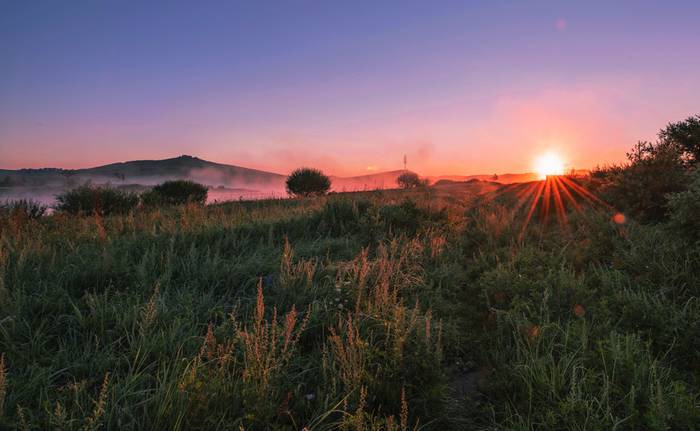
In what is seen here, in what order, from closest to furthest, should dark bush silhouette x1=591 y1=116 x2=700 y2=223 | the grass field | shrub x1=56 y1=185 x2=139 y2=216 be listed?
the grass field
dark bush silhouette x1=591 y1=116 x2=700 y2=223
shrub x1=56 y1=185 x2=139 y2=216

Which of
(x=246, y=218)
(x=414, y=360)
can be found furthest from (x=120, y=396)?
(x=246, y=218)

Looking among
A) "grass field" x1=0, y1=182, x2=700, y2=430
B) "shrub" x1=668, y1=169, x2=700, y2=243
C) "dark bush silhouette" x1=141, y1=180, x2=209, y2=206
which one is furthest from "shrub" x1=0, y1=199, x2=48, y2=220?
"shrub" x1=668, y1=169, x2=700, y2=243

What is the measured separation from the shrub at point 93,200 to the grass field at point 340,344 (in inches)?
432

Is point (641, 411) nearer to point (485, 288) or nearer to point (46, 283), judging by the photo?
point (485, 288)

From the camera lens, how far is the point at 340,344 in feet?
9.00

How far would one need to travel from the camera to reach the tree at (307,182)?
1216 inches

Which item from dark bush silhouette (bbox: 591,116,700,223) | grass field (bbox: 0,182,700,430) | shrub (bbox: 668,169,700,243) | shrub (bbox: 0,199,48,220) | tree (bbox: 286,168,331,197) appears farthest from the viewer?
tree (bbox: 286,168,331,197)

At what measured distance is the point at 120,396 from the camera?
2.46m

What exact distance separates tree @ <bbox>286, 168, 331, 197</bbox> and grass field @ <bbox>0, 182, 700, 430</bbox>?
24.6 metres

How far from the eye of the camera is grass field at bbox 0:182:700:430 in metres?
2.45

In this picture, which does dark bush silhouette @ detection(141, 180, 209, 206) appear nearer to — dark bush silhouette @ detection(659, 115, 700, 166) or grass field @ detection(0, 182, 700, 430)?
grass field @ detection(0, 182, 700, 430)

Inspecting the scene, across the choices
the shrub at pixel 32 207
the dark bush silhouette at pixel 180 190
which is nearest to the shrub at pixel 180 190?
the dark bush silhouette at pixel 180 190

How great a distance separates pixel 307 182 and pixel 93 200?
55.7 feet

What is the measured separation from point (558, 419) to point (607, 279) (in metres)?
3.07
